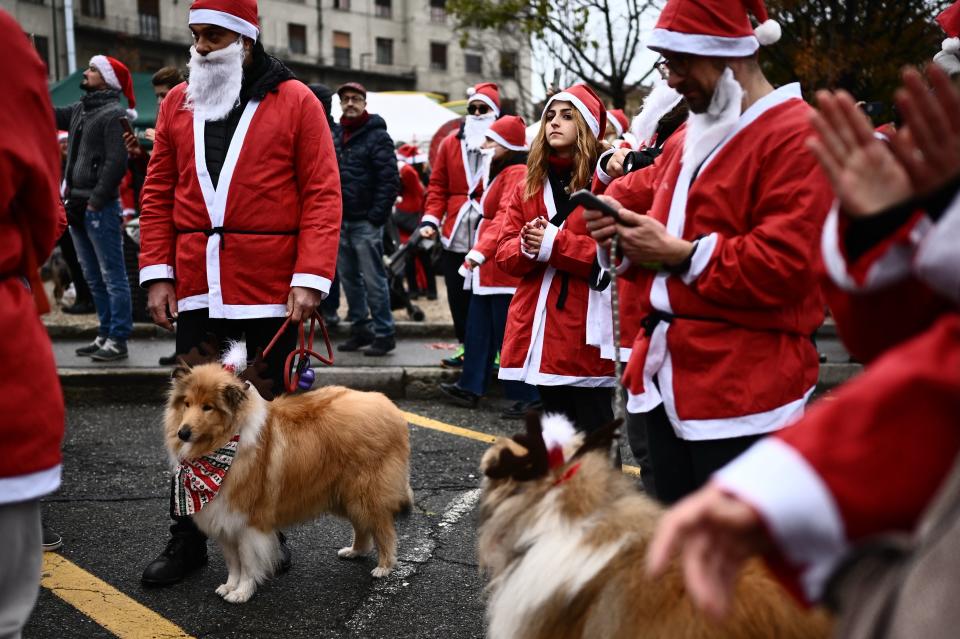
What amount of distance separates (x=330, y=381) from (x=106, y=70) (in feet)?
11.0

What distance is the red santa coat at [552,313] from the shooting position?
4516mm

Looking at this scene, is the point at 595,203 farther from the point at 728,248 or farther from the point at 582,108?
the point at 582,108

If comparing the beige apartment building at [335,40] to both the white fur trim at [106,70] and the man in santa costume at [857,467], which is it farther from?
the man in santa costume at [857,467]

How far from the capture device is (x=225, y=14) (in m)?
3.99

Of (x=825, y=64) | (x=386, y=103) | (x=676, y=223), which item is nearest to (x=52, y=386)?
(x=676, y=223)

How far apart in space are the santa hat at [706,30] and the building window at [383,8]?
2243 inches

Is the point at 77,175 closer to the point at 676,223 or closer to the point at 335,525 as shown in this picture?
the point at 335,525

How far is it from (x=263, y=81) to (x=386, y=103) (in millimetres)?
17448

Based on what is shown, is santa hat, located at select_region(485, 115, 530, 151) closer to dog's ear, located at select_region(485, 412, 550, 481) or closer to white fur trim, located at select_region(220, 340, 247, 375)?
white fur trim, located at select_region(220, 340, 247, 375)

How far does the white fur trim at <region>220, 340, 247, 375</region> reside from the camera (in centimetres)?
393

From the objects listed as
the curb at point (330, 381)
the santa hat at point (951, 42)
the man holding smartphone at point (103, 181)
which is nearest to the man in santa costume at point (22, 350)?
the santa hat at point (951, 42)

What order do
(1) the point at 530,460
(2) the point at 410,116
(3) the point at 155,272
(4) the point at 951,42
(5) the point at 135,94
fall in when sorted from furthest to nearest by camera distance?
(2) the point at 410,116 < (5) the point at 135,94 < (4) the point at 951,42 < (3) the point at 155,272 < (1) the point at 530,460

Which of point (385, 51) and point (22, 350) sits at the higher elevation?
point (385, 51)

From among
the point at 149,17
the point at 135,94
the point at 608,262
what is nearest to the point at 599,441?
the point at 608,262
